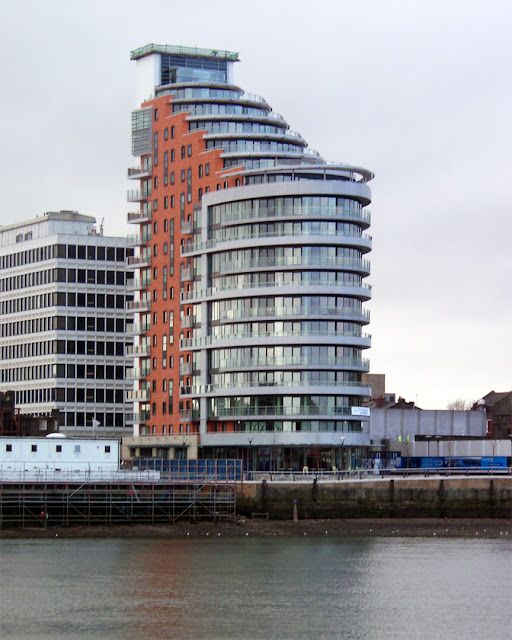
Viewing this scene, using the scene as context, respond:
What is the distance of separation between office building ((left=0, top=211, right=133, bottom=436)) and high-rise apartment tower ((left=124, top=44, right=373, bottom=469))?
15.8 metres

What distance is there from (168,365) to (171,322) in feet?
15.0

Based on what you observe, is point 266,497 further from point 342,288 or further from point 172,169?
point 172,169

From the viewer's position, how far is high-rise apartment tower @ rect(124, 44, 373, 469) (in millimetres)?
153250

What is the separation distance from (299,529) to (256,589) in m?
Result: 34.2

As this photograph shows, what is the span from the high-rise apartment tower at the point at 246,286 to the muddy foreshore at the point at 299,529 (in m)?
29.4

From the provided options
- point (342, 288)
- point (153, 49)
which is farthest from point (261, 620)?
point (153, 49)

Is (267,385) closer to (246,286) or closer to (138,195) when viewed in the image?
(246,286)

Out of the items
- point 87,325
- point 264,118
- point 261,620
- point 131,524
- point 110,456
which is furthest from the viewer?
point 87,325

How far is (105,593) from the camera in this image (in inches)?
3361

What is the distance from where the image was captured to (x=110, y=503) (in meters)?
121


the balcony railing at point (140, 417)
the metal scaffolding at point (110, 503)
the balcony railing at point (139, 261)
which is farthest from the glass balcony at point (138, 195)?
the metal scaffolding at point (110, 503)

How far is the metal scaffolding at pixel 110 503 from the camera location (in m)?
120

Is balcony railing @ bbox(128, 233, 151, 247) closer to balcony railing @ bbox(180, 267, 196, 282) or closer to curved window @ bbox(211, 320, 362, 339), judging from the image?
balcony railing @ bbox(180, 267, 196, 282)

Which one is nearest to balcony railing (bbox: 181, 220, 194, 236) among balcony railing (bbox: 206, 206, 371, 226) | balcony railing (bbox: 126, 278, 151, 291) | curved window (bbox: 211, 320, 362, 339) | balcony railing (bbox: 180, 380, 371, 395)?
balcony railing (bbox: 206, 206, 371, 226)
